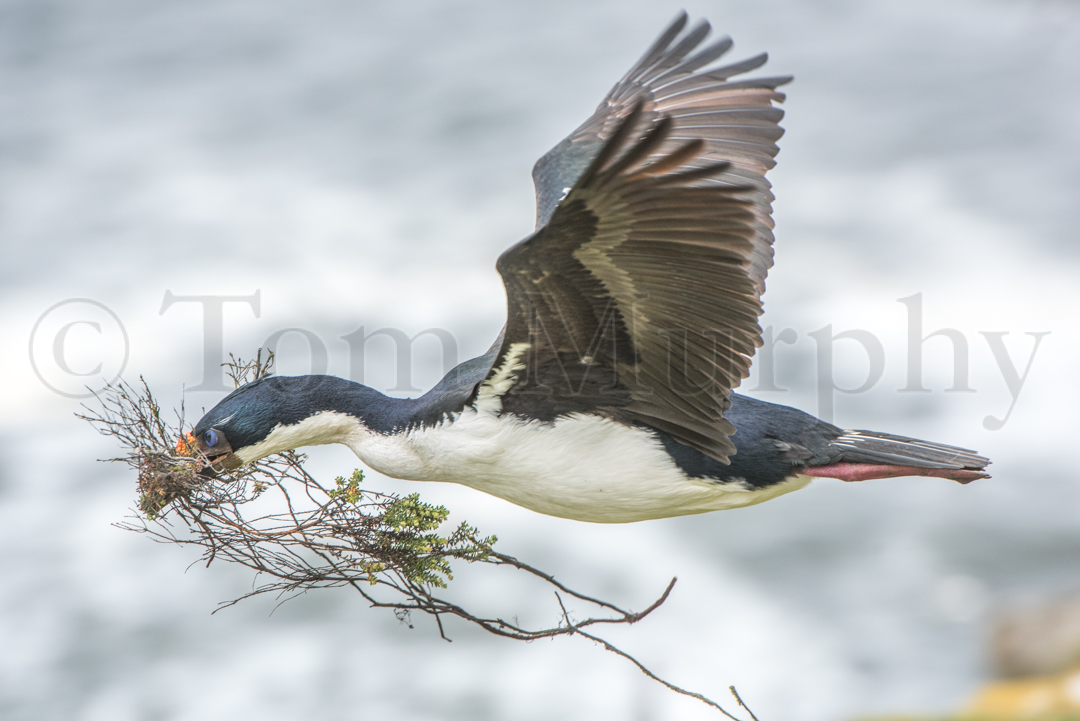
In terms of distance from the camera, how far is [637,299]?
3145 millimetres

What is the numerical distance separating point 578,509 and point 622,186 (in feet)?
4.19

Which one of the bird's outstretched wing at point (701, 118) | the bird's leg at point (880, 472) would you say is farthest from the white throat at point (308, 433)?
the bird's leg at point (880, 472)

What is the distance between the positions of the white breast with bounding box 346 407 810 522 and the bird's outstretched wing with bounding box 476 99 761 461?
0.07 metres

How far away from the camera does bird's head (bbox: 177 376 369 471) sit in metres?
3.45

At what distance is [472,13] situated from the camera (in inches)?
572

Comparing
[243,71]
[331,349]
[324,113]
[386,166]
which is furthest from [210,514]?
[243,71]

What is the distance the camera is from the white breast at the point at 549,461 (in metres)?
3.53

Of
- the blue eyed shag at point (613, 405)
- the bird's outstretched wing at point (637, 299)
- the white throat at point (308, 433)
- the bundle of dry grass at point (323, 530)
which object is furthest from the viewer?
the white throat at point (308, 433)

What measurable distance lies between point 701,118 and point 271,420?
2.17m

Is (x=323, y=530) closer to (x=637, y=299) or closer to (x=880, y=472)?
(x=637, y=299)

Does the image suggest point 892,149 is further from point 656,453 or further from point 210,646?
point 656,453

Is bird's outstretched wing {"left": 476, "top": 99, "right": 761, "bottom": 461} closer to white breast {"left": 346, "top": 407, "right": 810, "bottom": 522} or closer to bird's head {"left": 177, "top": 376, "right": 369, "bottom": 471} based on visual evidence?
white breast {"left": 346, "top": 407, "right": 810, "bottom": 522}

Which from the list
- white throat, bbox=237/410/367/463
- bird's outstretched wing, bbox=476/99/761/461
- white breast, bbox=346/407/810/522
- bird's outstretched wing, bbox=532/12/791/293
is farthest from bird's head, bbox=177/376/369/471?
bird's outstretched wing, bbox=532/12/791/293

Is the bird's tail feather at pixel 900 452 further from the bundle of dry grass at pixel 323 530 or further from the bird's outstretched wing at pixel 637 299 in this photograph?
the bundle of dry grass at pixel 323 530
